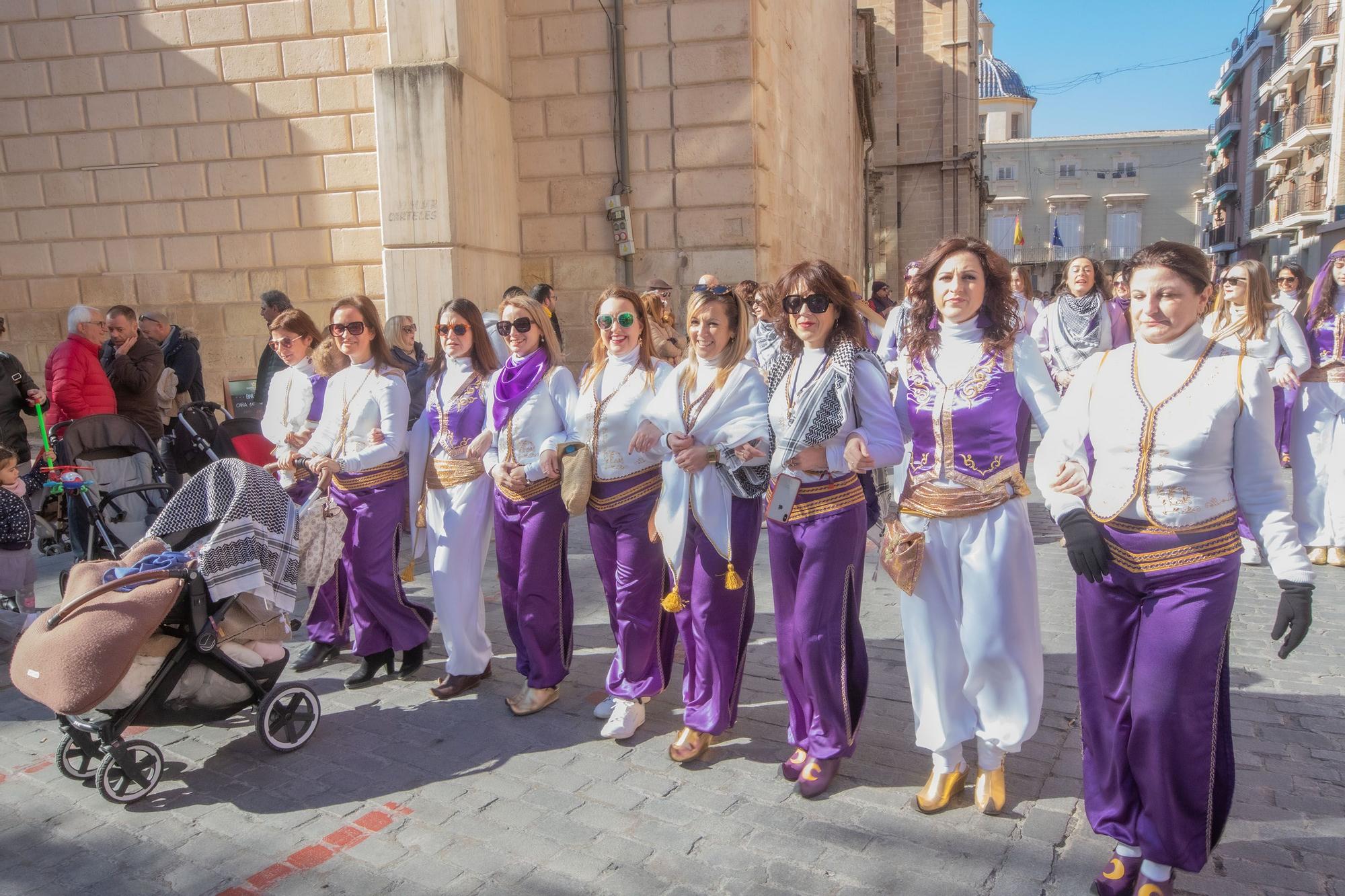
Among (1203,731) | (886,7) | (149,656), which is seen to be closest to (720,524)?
(1203,731)

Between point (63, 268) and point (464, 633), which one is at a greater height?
point (63, 268)

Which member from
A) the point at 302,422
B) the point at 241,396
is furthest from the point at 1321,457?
the point at 241,396

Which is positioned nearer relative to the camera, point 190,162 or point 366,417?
point 366,417

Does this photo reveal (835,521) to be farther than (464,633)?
No

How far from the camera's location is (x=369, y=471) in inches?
189

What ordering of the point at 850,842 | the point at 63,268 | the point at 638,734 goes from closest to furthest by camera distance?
the point at 850,842 → the point at 638,734 → the point at 63,268

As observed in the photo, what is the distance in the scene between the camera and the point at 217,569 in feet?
12.7

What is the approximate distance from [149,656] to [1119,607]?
3.55 metres

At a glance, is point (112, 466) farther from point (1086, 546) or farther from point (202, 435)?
point (1086, 546)

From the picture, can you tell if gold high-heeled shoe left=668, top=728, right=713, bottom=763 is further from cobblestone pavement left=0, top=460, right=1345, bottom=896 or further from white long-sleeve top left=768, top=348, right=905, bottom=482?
white long-sleeve top left=768, top=348, right=905, bottom=482

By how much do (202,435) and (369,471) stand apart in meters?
3.30

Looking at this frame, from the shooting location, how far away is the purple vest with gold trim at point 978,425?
10.7ft

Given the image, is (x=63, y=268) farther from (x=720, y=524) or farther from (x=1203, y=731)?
(x=1203, y=731)

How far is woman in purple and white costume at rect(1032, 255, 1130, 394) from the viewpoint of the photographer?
7098 mm
